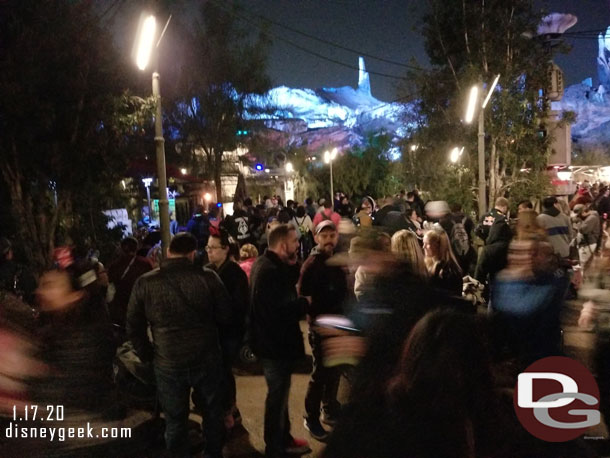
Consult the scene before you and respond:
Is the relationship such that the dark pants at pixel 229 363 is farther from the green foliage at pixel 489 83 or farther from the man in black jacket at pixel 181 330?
the green foliage at pixel 489 83

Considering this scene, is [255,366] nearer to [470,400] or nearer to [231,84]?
[470,400]

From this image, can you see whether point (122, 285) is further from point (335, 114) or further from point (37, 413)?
point (335, 114)

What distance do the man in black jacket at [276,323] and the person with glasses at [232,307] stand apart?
461 millimetres

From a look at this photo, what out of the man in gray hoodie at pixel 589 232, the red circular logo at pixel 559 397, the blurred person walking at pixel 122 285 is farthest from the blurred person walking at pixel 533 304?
the man in gray hoodie at pixel 589 232

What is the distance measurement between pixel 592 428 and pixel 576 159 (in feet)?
221

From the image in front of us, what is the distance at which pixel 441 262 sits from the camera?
4246 millimetres

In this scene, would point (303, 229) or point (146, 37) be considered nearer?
point (146, 37)

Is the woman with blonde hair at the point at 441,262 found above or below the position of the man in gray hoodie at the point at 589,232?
above

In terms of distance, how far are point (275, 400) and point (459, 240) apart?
5.09 m

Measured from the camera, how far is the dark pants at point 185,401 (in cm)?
356

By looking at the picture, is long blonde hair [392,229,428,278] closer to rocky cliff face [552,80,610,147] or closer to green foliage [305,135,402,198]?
green foliage [305,135,402,198]

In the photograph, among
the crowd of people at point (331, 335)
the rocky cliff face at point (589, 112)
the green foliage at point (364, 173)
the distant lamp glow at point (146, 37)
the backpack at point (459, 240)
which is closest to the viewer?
the crowd of people at point (331, 335)

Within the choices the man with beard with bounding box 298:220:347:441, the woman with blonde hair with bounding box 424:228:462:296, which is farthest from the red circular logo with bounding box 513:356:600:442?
the man with beard with bounding box 298:220:347:441

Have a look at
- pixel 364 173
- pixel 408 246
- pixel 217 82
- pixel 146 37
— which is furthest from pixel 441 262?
pixel 364 173
